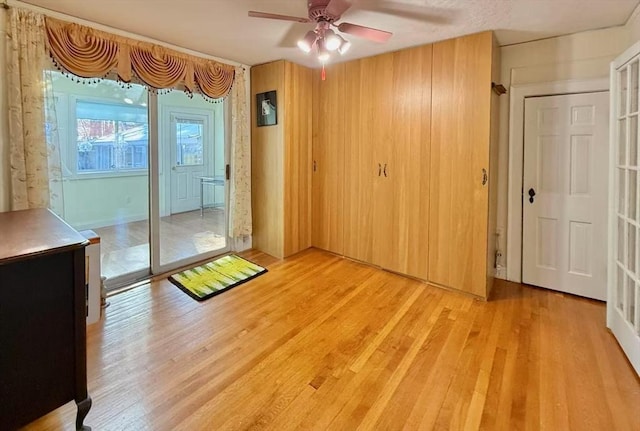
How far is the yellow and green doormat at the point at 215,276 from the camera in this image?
10.8ft

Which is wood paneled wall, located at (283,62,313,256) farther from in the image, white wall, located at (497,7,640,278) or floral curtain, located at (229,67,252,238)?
white wall, located at (497,7,640,278)

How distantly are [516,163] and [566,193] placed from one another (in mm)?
514

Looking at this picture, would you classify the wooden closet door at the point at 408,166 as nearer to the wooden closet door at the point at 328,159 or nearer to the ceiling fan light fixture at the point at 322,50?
the wooden closet door at the point at 328,159

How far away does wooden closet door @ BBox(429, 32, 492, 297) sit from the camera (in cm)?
300

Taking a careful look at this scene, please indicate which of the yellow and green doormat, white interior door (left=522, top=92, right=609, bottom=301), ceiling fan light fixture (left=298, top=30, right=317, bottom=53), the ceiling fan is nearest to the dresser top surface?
the yellow and green doormat

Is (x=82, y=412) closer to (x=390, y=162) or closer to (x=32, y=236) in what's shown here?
(x=32, y=236)

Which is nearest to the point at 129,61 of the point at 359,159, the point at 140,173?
the point at 140,173

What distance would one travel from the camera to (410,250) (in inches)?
143

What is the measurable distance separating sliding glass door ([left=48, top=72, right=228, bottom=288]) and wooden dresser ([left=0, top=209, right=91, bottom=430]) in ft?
5.48

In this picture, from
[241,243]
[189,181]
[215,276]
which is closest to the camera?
[215,276]

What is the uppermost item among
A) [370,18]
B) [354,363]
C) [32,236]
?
[370,18]

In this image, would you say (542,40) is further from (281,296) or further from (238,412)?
(238,412)

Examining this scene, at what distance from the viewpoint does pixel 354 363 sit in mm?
2193

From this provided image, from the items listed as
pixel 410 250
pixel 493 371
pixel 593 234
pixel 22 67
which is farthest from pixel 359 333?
pixel 22 67
